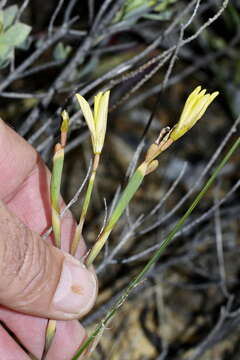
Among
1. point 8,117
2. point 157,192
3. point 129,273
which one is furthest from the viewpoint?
point 157,192

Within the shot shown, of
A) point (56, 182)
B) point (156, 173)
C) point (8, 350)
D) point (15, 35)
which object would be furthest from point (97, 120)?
point (156, 173)

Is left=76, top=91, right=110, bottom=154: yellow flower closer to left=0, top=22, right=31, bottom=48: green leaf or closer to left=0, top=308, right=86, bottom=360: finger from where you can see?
left=0, top=22, right=31, bottom=48: green leaf

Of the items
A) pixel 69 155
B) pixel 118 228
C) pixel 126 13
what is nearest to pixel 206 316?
pixel 118 228

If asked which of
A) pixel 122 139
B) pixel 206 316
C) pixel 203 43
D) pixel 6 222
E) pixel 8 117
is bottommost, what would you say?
pixel 206 316

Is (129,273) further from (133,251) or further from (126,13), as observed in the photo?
(126,13)

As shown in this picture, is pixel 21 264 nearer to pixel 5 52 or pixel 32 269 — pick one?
pixel 32 269

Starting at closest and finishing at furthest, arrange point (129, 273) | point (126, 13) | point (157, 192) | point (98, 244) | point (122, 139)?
1. point (98, 244)
2. point (126, 13)
3. point (129, 273)
4. point (157, 192)
5. point (122, 139)
